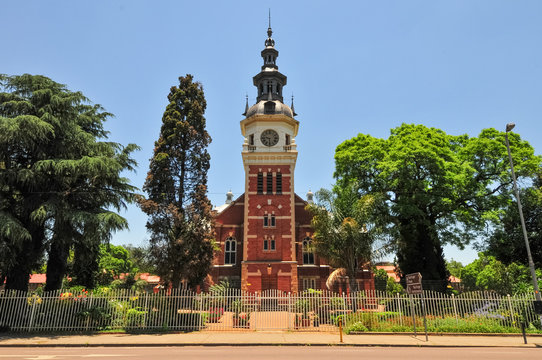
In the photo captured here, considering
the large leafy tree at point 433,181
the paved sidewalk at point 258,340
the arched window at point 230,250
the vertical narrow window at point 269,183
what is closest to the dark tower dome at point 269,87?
the vertical narrow window at point 269,183

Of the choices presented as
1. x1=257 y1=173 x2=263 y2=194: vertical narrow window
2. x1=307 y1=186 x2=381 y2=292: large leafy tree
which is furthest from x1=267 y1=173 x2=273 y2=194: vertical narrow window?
x1=307 y1=186 x2=381 y2=292: large leafy tree

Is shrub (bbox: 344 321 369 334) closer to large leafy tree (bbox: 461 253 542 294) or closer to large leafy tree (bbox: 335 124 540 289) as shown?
large leafy tree (bbox: 335 124 540 289)

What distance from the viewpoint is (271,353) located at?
1312 centimetres

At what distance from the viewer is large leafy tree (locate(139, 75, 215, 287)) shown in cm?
2147

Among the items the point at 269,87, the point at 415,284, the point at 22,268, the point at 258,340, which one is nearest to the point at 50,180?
the point at 22,268

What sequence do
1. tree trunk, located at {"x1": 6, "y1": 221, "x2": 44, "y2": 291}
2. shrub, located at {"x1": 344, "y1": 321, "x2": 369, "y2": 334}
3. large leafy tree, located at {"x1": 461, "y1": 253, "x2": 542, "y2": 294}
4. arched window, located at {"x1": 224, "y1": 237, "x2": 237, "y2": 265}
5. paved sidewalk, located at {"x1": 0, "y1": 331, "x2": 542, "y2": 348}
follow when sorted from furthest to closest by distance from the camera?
arched window, located at {"x1": 224, "y1": 237, "x2": 237, "y2": 265}
large leafy tree, located at {"x1": 461, "y1": 253, "x2": 542, "y2": 294}
tree trunk, located at {"x1": 6, "y1": 221, "x2": 44, "y2": 291}
shrub, located at {"x1": 344, "y1": 321, "x2": 369, "y2": 334}
paved sidewalk, located at {"x1": 0, "y1": 331, "x2": 542, "y2": 348}

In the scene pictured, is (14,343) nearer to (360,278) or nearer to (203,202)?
(203,202)

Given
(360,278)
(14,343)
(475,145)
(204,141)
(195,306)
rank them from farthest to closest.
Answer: (360,278), (475,145), (204,141), (195,306), (14,343)

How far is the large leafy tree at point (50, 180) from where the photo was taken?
19.5 metres

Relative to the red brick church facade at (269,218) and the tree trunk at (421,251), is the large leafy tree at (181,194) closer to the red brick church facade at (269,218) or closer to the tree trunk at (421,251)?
the red brick church facade at (269,218)

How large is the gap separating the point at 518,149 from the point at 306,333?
2155 centimetres

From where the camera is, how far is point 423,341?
53.3 feet

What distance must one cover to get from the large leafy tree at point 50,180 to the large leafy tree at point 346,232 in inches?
504

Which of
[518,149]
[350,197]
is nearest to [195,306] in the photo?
[350,197]
